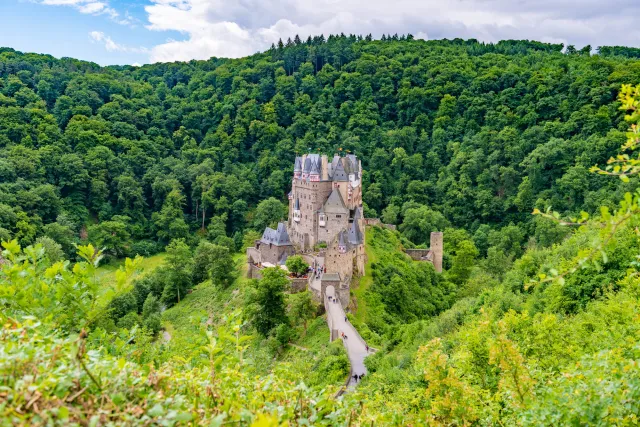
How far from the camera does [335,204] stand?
152ft

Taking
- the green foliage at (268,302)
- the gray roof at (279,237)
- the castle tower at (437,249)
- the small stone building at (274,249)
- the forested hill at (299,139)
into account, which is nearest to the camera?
the green foliage at (268,302)

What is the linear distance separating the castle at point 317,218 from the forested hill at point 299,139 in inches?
890

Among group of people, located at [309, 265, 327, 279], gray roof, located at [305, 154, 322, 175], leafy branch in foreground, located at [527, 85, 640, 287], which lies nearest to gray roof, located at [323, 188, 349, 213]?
gray roof, located at [305, 154, 322, 175]

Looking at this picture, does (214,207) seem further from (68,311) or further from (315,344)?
(68,311)

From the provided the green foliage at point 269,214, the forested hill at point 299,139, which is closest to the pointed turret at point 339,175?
the forested hill at point 299,139

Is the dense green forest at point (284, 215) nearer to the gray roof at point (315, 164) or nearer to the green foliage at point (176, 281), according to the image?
the green foliage at point (176, 281)

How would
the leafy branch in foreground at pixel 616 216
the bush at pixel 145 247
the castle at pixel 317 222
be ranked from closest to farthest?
the leafy branch in foreground at pixel 616 216 → the castle at pixel 317 222 → the bush at pixel 145 247

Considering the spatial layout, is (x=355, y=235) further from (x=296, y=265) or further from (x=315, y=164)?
(x=315, y=164)

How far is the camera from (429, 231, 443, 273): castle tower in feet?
186

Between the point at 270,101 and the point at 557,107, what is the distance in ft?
181

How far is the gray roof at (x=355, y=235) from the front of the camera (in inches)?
1737

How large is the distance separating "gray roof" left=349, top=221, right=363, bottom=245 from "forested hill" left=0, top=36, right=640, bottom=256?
82.3ft

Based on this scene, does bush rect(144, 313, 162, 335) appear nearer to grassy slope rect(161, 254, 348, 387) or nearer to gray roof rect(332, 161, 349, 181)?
grassy slope rect(161, 254, 348, 387)

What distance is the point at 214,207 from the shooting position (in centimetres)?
8112
